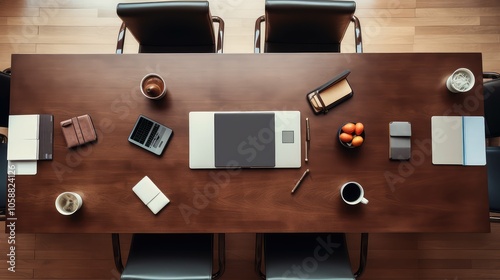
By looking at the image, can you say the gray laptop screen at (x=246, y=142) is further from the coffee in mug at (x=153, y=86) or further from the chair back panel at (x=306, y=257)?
the chair back panel at (x=306, y=257)

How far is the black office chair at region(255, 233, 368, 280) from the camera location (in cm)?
146

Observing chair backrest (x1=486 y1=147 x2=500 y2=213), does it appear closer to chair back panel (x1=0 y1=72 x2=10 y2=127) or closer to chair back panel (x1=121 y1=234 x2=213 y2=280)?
chair back panel (x1=121 y1=234 x2=213 y2=280)

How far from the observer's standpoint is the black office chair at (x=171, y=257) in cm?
145

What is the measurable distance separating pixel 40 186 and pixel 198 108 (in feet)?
2.54

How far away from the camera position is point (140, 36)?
5.31 ft

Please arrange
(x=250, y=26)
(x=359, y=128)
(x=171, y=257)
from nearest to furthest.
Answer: (x=359, y=128), (x=171, y=257), (x=250, y=26)

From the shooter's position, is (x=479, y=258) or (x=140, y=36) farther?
(x=479, y=258)

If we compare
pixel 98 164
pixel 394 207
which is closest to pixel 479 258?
pixel 394 207

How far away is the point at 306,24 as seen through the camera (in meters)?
1.54

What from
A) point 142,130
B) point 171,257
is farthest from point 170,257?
point 142,130

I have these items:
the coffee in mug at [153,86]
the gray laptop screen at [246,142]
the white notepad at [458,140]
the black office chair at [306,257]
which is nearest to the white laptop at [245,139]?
the gray laptop screen at [246,142]

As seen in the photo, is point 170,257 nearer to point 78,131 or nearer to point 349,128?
point 78,131

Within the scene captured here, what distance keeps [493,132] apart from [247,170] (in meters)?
1.36

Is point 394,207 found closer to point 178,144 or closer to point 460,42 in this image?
point 178,144
